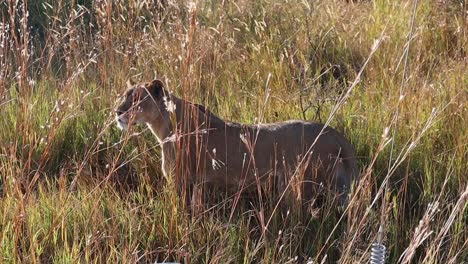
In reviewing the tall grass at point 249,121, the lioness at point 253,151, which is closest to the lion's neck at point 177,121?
the lioness at point 253,151

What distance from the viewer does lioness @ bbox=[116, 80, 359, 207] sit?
414cm

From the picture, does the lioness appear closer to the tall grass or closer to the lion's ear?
the lion's ear

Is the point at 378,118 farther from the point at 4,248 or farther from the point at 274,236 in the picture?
the point at 4,248

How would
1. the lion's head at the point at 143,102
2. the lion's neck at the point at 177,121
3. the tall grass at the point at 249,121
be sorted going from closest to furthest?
the tall grass at the point at 249,121
the lion's head at the point at 143,102
the lion's neck at the point at 177,121

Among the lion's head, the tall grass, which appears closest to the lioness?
the lion's head

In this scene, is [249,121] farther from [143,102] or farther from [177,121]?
[143,102]

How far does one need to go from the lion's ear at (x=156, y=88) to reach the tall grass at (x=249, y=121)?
0.36 feet

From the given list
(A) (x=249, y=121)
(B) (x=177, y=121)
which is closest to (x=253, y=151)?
(B) (x=177, y=121)

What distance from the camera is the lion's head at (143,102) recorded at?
4074 mm

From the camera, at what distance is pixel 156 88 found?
419 cm

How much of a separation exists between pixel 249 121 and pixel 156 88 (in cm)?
77

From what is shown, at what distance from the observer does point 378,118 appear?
4.66 m

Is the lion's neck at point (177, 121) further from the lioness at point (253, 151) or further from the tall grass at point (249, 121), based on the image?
the tall grass at point (249, 121)

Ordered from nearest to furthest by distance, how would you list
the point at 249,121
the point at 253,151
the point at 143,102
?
the point at 253,151 < the point at 143,102 < the point at 249,121
